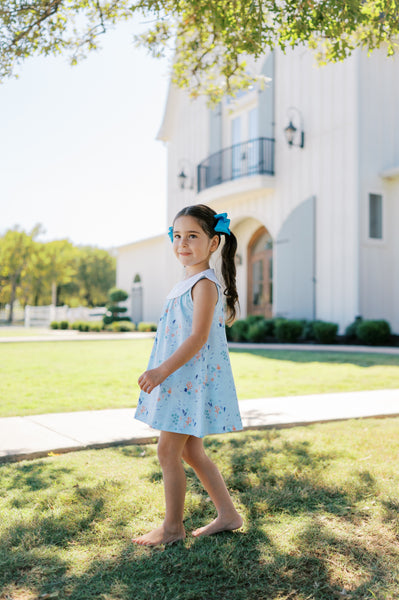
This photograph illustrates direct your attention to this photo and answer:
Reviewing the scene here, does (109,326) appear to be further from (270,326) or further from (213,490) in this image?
(213,490)

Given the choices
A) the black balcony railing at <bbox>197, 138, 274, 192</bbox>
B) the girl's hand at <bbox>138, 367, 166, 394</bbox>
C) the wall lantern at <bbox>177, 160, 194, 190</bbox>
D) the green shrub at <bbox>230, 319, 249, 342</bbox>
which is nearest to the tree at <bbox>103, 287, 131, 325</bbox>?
the wall lantern at <bbox>177, 160, 194, 190</bbox>

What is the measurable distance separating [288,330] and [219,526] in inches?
423

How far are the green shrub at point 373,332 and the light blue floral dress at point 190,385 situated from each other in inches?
386

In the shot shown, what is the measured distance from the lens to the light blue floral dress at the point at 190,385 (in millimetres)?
2258

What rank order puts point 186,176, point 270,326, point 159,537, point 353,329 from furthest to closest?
1. point 186,176
2. point 270,326
3. point 353,329
4. point 159,537

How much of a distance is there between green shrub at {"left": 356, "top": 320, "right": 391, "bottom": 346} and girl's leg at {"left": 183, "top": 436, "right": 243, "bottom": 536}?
981cm

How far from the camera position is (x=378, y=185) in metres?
12.7

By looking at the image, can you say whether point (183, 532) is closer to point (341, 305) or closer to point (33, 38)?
point (33, 38)

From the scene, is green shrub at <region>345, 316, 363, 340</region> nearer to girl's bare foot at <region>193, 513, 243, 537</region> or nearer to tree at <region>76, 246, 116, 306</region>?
girl's bare foot at <region>193, 513, 243, 537</region>

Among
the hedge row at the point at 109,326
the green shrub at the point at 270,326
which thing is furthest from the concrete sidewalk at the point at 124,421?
the hedge row at the point at 109,326

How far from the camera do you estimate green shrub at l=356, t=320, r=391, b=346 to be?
11.6m

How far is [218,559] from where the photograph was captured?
2115 mm

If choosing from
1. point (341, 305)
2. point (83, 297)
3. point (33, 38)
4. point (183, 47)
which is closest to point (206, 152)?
point (341, 305)

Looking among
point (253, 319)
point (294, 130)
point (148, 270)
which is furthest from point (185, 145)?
point (253, 319)
